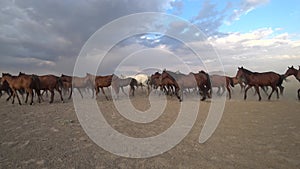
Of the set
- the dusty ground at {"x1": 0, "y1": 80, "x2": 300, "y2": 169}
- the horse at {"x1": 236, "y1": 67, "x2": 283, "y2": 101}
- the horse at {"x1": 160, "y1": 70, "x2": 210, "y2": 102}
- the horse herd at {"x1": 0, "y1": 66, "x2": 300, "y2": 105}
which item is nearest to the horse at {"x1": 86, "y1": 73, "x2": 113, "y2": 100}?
the horse herd at {"x1": 0, "y1": 66, "x2": 300, "y2": 105}

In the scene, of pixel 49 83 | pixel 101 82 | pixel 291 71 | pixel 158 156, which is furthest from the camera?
pixel 101 82

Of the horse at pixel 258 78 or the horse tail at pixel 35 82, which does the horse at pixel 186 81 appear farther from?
the horse tail at pixel 35 82

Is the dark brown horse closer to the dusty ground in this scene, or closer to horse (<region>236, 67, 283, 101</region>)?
the dusty ground

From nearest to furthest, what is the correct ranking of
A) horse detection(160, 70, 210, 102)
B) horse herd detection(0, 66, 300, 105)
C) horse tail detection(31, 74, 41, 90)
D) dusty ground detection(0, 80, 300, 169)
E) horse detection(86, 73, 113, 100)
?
1. dusty ground detection(0, 80, 300, 169)
2. horse tail detection(31, 74, 41, 90)
3. horse herd detection(0, 66, 300, 105)
4. horse detection(160, 70, 210, 102)
5. horse detection(86, 73, 113, 100)

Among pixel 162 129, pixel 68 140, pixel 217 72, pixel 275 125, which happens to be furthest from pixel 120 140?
pixel 217 72

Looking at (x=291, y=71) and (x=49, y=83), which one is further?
(x=291, y=71)

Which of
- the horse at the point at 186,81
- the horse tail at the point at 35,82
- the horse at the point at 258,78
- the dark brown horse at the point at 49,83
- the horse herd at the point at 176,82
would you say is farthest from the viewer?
the horse at the point at 186,81

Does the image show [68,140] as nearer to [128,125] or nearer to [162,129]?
[128,125]

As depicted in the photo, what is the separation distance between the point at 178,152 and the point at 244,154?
153cm

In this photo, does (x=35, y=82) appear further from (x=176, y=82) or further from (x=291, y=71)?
(x=291, y=71)

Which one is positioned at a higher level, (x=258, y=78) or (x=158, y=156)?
(x=258, y=78)

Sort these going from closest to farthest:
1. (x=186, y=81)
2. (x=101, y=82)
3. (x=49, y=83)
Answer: (x=49, y=83)
(x=186, y=81)
(x=101, y=82)

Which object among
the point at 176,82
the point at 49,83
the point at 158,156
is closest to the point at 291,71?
the point at 176,82

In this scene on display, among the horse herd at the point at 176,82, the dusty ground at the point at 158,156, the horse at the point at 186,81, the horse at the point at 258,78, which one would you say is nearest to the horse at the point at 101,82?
the horse herd at the point at 176,82
